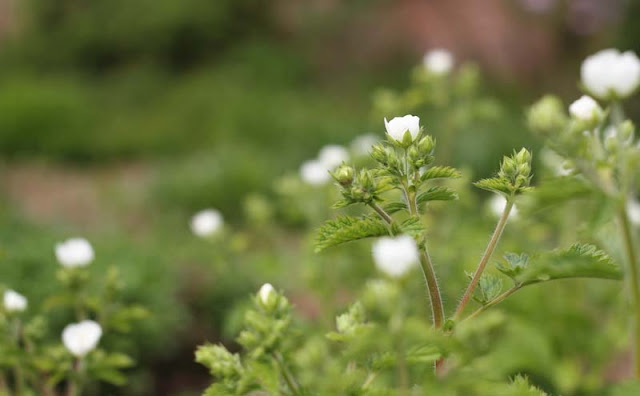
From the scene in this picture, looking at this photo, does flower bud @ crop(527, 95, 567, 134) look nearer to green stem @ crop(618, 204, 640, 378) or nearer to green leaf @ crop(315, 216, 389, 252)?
green stem @ crop(618, 204, 640, 378)

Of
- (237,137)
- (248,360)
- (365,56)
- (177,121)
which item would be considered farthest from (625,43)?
(248,360)

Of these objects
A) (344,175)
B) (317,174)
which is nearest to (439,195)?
(344,175)

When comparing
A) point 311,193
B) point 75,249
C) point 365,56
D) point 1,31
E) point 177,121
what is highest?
point 1,31

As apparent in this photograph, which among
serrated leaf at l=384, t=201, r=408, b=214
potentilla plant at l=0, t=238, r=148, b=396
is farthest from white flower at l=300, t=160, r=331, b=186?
serrated leaf at l=384, t=201, r=408, b=214

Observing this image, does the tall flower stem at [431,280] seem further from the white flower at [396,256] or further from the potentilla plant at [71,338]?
the potentilla plant at [71,338]

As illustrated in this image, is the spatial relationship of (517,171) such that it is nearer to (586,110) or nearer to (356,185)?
(586,110)

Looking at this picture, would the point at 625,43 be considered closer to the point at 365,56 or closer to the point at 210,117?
the point at 365,56
